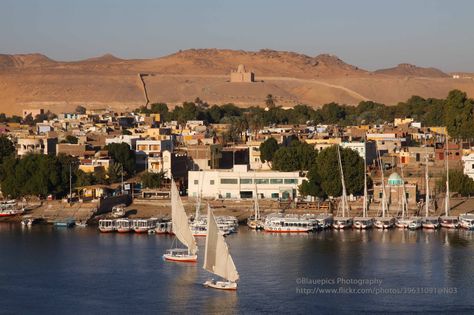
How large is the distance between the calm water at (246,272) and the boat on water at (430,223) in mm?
498

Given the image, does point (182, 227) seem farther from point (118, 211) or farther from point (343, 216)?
point (118, 211)

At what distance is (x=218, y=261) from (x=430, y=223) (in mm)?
9499

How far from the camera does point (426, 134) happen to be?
48781mm

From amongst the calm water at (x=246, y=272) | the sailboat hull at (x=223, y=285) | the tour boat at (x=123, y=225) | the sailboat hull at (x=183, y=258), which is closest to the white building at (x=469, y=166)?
the calm water at (x=246, y=272)

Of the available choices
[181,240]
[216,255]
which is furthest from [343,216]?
[216,255]

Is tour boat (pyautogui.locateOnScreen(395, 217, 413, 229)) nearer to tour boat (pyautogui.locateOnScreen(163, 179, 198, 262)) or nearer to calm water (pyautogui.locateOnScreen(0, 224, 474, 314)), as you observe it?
calm water (pyautogui.locateOnScreen(0, 224, 474, 314))

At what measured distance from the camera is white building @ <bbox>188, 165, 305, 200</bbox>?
115 feet

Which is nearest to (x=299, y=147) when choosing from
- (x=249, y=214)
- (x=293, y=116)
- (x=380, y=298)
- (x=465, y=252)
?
(x=249, y=214)

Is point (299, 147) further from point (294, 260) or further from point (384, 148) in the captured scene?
point (294, 260)

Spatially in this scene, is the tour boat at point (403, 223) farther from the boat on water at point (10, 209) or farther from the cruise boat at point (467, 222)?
the boat on water at point (10, 209)

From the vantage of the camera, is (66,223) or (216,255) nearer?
(216,255)

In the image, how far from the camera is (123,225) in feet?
102

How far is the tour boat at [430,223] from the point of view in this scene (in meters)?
30.7

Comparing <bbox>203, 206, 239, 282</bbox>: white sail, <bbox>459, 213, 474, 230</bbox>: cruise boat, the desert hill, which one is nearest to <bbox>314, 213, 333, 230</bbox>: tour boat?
<bbox>459, 213, 474, 230</bbox>: cruise boat
